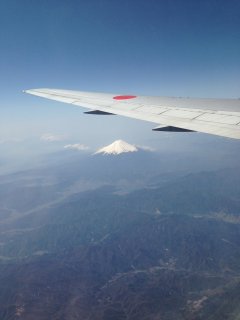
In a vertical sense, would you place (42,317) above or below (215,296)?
below

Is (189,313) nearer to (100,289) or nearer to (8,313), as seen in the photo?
(100,289)

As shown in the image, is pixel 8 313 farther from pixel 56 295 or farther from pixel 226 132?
pixel 226 132

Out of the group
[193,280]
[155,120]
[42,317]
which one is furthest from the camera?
[193,280]

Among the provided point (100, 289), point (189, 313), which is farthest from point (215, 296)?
point (100, 289)

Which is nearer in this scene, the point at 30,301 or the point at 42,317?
the point at 42,317

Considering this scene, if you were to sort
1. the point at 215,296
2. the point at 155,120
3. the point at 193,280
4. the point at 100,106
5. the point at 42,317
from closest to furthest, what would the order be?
the point at 155,120 → the point at 100,106 → the point at 215,296 → the point at 42,317 → the point at 193,280

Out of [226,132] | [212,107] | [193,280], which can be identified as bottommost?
[193,280]
